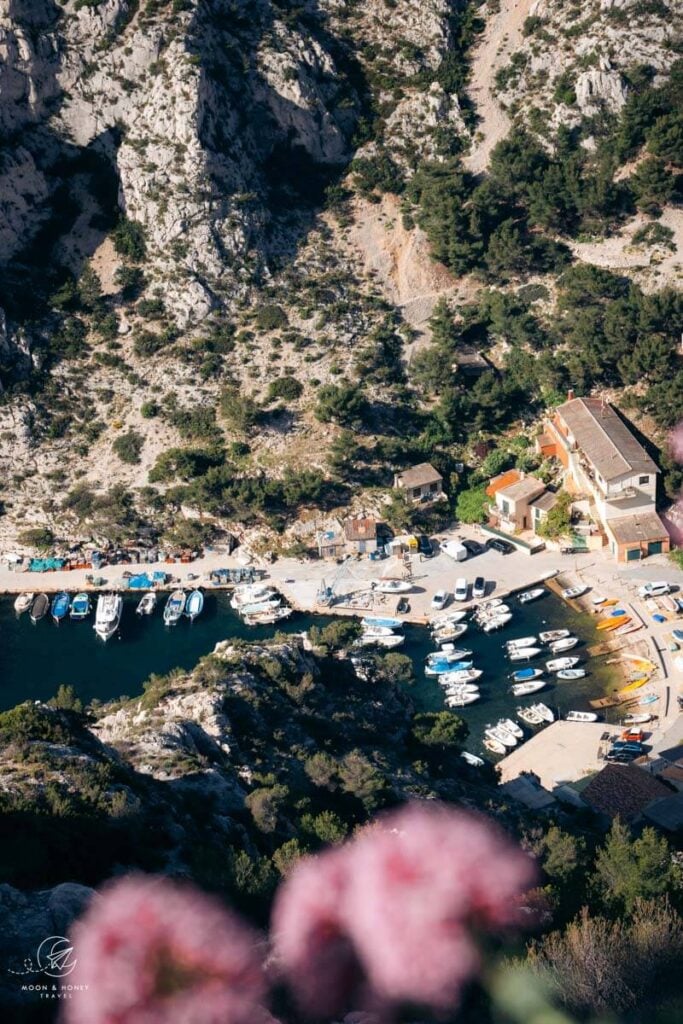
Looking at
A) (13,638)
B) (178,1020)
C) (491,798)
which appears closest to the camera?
(178,1020)

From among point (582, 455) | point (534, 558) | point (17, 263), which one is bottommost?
point (534, 558)

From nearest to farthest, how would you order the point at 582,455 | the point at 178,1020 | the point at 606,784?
the point at 178,1020 → the point at 606,784 → the point at 582,455

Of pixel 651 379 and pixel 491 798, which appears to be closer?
pixel 491 798

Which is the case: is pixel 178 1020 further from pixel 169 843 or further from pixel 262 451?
pixel 262 451

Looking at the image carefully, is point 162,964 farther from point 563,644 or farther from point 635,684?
point 563,644

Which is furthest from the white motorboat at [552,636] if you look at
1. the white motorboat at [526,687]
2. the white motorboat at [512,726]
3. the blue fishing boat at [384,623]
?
the blue fishing boat at [384,623]

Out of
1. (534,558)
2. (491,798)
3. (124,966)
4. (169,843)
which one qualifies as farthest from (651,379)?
Result: (124,966)
